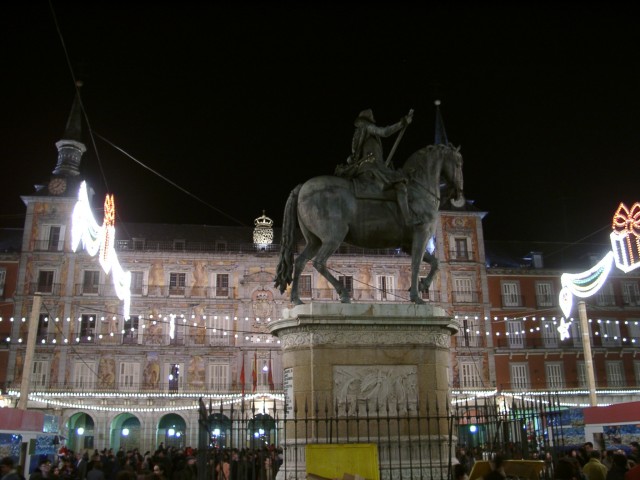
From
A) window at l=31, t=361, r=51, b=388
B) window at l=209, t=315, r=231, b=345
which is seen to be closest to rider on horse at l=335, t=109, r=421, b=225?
window at l=209, t=315, r=231, b=345

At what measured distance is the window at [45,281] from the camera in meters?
40.6

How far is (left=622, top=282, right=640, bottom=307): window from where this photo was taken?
45375 millimetres

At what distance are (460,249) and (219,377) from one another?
61.1ft

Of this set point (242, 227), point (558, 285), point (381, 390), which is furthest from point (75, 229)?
point (558, 285)

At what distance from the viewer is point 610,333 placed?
4419 cm

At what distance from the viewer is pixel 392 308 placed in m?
8.20

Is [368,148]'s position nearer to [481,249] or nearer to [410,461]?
[410,461]

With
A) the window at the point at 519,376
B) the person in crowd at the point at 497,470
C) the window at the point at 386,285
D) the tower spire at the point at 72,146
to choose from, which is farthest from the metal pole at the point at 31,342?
the window at the point at 519,376

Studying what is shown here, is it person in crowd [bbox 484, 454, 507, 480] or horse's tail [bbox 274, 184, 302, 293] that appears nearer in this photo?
person in crowd [bbox 484, 454, 507, 480]

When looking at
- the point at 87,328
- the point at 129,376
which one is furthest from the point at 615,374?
the point at 87,328

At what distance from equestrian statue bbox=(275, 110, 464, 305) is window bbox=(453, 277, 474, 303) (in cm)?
3517

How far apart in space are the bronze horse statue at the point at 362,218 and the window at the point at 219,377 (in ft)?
109

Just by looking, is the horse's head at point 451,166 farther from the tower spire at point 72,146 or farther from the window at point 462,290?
the tower spire at point 72,146

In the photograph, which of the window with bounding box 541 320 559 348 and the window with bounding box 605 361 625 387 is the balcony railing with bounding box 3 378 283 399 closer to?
the window with bounding box 541 320 559 348
